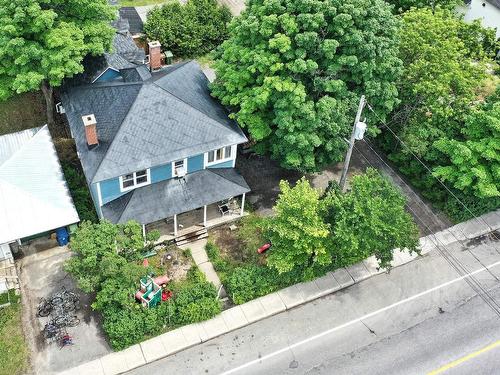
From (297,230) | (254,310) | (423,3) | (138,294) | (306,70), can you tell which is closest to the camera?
(297,230)

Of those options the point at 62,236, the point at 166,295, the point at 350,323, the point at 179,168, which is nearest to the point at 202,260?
the point at 166,295

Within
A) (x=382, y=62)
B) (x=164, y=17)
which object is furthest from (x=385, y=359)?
(x=164, y=17)

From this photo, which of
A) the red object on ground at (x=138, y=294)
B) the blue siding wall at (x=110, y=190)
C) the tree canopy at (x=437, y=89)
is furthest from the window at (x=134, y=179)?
the tree canopy at (x=437, y=89)

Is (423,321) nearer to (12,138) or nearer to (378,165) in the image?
(378,165)

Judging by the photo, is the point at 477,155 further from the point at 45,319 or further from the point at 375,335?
the point at 45,319

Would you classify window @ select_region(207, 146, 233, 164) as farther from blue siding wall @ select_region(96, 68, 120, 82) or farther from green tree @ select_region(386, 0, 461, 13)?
green tree @ select_region(386, 0, 461, 13)

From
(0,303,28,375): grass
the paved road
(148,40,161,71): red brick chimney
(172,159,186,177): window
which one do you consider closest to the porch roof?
(172,159,186,177): window
